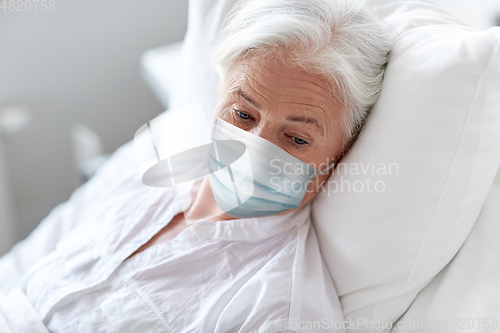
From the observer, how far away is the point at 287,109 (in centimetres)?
92

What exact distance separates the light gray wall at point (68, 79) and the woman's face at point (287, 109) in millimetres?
1282

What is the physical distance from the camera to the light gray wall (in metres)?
1.88

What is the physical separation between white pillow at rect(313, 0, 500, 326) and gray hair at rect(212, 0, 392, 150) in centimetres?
4

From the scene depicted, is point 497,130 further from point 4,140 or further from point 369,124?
point 4,140

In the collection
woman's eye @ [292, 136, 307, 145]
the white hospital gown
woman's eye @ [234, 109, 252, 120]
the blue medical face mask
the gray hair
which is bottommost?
the white hospital gown

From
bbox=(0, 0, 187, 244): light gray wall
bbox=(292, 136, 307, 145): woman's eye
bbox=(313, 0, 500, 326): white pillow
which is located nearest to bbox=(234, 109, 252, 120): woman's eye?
bbox=(292, 136, 307, 145): woman's eye

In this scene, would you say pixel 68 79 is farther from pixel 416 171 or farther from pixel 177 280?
pixel 416 171

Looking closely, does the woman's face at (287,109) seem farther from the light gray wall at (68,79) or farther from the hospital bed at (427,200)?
the light gray wall at (68,79)

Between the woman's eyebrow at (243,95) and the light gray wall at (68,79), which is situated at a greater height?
the woman's eyebrow at (243,95)

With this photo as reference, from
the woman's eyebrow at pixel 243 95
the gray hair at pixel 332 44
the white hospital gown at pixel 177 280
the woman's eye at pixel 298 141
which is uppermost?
the gray hair at pixel 332 44

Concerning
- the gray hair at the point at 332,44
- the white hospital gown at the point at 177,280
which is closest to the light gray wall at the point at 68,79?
the white hospital gown at the point at 177,280

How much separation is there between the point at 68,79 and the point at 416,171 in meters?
1.71

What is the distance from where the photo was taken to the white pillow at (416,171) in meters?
0.83

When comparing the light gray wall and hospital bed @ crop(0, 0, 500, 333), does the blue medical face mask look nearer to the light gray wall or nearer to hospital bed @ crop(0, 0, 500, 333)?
hospital bed @ crop(0, 0, 500, 333)
